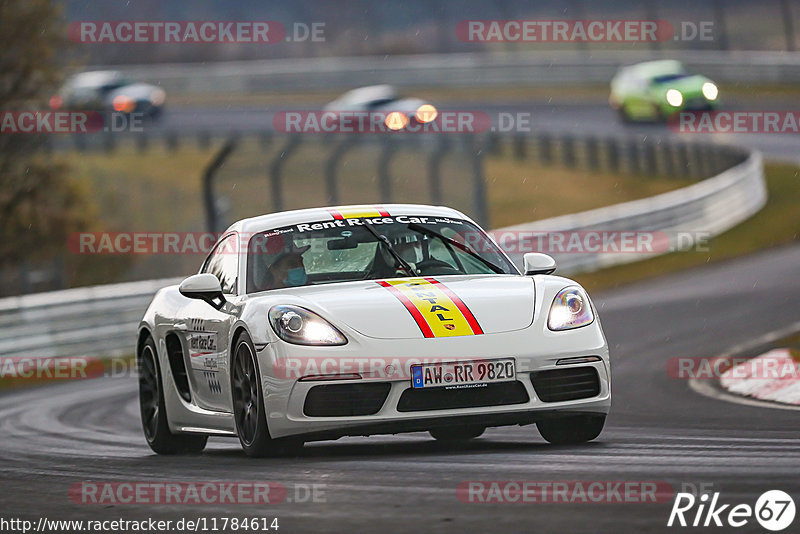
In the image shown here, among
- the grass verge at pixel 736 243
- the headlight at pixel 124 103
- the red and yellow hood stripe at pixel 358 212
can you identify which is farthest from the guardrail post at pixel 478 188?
the headlight at pixel 124 103

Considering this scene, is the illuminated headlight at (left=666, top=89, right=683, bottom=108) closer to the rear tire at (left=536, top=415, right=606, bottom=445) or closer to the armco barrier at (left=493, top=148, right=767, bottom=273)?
the armco barrier at (left=493, top=148, right=767, bottom=273)

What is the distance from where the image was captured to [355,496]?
20.2 feet

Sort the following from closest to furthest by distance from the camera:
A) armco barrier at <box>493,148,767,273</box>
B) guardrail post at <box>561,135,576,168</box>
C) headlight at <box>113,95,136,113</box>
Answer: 1. armco barrier at <box>493,148,767,273</box>
2. guardrail post at <box>561,135,576,168</box>
3. headlight at <box>113,95,136,113</box>

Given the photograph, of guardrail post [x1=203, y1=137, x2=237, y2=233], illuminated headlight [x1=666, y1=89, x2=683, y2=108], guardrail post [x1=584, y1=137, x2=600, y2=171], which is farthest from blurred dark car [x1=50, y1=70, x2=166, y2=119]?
guardrail post [x1=203, y1=137, x2=237, y2=233]

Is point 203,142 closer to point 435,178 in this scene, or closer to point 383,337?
point 435,178

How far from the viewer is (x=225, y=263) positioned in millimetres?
9031

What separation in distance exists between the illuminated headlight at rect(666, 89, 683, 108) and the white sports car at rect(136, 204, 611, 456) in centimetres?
3176

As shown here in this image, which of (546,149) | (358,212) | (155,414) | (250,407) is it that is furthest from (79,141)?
(250,407)

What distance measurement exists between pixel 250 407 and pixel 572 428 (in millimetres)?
1604

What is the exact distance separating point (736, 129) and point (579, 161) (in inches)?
169

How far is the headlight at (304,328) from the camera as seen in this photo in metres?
7.55

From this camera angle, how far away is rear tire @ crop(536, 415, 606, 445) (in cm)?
795

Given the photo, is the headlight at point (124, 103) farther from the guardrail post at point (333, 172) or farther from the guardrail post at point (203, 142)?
the guardrail post at point (333, 172)

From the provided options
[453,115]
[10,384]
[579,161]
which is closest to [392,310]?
[10,384]
